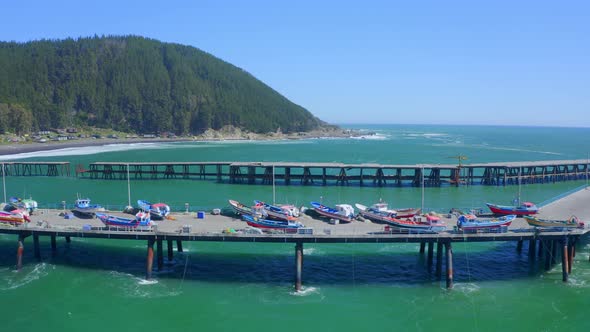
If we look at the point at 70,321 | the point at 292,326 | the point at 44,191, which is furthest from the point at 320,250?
the point at 44,191

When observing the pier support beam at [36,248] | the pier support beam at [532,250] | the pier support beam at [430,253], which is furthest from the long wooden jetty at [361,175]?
the pier support beam at [430,253]

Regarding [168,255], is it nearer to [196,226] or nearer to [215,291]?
[196,226]

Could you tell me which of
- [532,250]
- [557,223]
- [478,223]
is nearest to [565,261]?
[557,223]

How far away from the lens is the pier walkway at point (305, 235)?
41750 millimetres

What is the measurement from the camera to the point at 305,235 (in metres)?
41.8

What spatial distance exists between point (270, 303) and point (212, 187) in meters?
59.9

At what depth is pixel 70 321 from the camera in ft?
117

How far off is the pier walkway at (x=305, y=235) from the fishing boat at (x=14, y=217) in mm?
948

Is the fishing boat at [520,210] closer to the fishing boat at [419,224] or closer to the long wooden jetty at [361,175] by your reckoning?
the fishing boat at [419,224]

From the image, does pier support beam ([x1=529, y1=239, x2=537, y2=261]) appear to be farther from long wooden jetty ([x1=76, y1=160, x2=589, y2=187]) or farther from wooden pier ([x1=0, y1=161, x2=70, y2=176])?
wooden pier ([x1=0, y1=161, x2=70, y2=176])

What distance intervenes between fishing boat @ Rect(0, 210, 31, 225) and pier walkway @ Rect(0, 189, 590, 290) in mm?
948

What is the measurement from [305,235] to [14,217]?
27.6 m

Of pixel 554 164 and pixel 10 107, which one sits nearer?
pixel 554 164

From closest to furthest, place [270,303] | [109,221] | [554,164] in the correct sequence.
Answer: [270,303], [109,221], [554,164]
